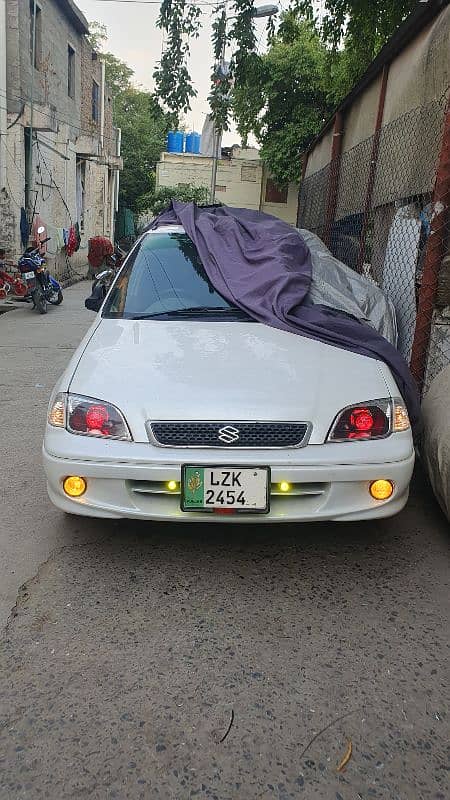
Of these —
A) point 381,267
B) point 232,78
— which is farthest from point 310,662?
point 232,78

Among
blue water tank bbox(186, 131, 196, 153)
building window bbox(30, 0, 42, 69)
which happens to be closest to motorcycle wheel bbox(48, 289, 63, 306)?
building window bbox(30, 0, 42, 69)

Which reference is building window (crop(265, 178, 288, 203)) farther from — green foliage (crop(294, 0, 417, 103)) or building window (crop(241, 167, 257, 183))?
green foliage (crop(294, 0, 417, 103))

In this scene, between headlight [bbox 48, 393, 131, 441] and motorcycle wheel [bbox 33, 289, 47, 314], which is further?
motorcycle wheel [bbox 33, 289, 47, 314]

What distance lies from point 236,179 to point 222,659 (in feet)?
88.2

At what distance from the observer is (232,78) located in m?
7.52

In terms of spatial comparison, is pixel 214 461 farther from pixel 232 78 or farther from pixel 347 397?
pixel 232 78

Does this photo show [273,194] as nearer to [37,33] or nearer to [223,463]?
[37,33]

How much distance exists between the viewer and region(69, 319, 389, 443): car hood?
8.98ft

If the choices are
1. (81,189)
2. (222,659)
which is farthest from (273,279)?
(81,189)

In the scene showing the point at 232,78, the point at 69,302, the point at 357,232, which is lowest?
the point at 69,302

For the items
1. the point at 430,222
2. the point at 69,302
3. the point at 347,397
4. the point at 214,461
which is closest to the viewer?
the point at 214,461

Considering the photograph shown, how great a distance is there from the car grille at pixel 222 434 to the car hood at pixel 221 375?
0.10ft

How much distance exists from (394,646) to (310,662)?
35 centimetres

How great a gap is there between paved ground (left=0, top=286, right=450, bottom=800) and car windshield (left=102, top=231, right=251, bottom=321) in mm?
1255
